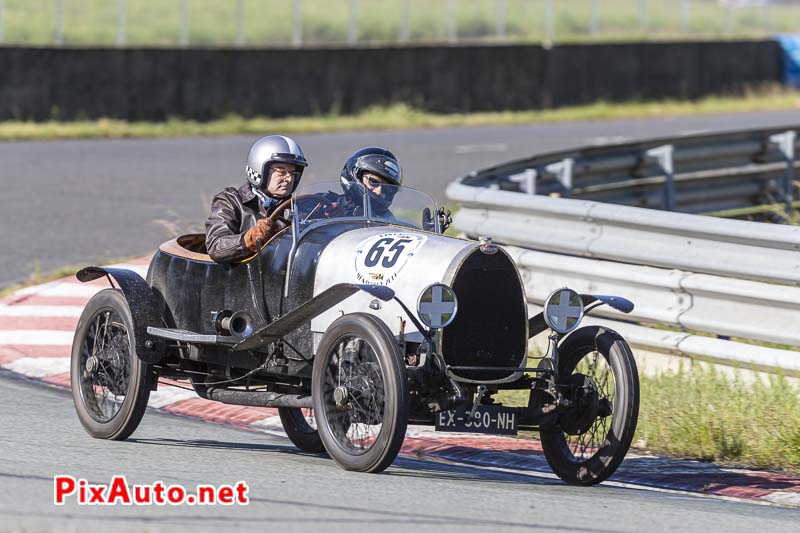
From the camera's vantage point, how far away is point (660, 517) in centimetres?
604

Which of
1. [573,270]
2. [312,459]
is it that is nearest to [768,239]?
[573,270]

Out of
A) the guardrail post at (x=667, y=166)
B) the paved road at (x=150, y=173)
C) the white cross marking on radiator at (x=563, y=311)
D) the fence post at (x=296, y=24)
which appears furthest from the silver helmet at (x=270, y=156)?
the fence post at (x=296, y=24)

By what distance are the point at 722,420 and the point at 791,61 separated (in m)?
30.1

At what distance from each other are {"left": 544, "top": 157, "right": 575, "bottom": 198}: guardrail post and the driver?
602 cm

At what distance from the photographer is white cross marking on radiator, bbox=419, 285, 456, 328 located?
262 inches

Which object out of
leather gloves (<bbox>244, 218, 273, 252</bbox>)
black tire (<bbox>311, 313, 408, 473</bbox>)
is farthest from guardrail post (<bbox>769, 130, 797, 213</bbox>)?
black tire (<bbox>311, 313, 408, 473</bbox>)

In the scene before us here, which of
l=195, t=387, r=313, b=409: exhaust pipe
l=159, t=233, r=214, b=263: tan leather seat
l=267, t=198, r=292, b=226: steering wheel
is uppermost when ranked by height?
l=267, t=198, r=292, b=226: steering wheel

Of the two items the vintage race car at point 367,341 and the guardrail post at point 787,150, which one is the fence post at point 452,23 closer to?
the guardrail post at point 787,150

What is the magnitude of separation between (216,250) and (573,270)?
9.78 ft

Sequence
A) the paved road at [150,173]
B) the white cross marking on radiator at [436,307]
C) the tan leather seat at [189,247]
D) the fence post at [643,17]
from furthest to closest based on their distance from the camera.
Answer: the fence post at [643,17] → the paved road at [150,173] → the tan leather seat at [189,247] → the white cross marking on radiator at [436,307]

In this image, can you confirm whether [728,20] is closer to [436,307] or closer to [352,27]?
[352,27]

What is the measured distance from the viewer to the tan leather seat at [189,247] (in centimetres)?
810

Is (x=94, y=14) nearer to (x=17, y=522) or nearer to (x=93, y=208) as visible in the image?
(x=93, y=208)

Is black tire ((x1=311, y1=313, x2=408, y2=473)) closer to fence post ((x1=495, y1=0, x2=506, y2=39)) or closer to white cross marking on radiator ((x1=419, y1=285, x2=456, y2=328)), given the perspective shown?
white cross marking on radiator ((x1=419, y1=285, x2=456, y2=328))
